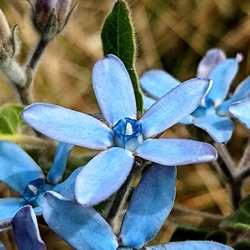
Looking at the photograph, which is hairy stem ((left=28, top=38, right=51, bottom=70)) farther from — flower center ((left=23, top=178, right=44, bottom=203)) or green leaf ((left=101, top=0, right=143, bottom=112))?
flower center ((left=23, top=178, right=44, bottom=203))

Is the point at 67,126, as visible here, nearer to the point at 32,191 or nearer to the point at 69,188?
the point at 69,188

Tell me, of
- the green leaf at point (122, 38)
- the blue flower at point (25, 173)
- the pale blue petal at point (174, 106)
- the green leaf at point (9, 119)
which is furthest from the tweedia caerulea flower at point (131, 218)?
the green leaf at point (9, 119)

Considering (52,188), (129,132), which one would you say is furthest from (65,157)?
(129,132)

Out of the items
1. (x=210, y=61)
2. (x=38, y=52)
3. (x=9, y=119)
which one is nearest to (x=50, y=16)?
(x=38, y=52)

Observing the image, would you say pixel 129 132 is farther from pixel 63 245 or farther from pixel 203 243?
pixel 63 245

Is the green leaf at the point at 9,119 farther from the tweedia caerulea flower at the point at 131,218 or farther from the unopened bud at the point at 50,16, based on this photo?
the tweedia caerulea flower at the point at 131,218
